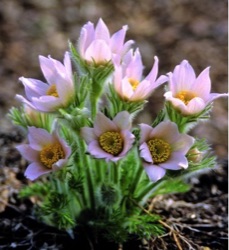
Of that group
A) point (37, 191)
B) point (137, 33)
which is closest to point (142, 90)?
point (37, 191)

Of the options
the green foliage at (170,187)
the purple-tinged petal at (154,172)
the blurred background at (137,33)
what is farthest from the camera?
the blurred background at (137,33)

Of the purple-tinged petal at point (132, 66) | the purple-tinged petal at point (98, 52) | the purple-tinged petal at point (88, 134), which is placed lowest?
the purple-tinged petal at point (88, 134)

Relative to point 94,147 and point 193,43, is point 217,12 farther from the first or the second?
point 94,147

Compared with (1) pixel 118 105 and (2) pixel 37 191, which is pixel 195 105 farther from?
(2) pixel 37 191

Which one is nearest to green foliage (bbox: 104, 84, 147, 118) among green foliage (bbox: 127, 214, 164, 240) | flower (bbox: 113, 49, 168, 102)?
flower (bbox: 113, 49, 168, 102)

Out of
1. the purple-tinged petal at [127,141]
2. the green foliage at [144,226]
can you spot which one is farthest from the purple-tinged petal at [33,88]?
the green foliage at [144,226]

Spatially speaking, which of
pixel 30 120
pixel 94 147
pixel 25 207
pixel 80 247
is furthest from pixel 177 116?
pixel 25 207

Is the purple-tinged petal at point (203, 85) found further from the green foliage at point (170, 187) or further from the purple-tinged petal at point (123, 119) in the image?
the green foliage at point (170, 187)
